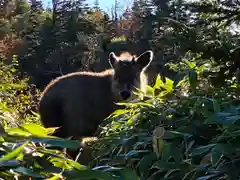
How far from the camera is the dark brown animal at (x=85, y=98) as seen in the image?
8.27 meters

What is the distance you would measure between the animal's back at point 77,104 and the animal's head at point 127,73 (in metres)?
0.22

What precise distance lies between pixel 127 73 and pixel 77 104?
38.0 inches

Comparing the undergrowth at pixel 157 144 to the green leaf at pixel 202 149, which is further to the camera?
the green leaf at pixel 202 149

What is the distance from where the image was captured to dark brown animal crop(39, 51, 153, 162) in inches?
326

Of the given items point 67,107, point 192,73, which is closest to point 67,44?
point 67,107

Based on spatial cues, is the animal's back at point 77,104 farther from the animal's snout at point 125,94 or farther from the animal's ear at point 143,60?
the animal's ear at point 143,60

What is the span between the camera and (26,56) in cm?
2762

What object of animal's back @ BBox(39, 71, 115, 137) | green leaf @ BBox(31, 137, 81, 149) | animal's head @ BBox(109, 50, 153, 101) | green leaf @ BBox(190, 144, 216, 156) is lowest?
animal's back @ BBox(39, 71, 115, 137)

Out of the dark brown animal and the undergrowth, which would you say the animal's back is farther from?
the undergrowth

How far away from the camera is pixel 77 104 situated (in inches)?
334

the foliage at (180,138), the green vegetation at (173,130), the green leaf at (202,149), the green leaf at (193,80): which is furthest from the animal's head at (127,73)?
the green leaf at (202,149)

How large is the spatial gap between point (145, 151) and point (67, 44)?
92.0ft

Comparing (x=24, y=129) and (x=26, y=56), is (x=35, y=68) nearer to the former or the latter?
(x=26, y=56)

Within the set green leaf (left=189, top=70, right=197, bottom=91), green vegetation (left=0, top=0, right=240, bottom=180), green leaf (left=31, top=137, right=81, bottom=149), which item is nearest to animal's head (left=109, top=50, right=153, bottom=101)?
green vegetation (left=0, top=0, right=240, bottom=180)
